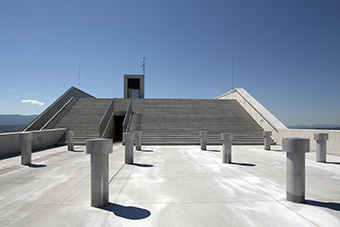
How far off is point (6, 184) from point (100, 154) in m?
3.73

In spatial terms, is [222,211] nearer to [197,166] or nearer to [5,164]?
[197,166]

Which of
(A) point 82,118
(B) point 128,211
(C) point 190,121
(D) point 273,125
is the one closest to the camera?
(B) point 128,211

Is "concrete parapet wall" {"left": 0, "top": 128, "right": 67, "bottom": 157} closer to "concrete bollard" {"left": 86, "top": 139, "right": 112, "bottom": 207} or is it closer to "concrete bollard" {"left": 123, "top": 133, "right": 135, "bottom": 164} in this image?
"concrete bollard" {"left": 123, "top": 133, "right": 135, "bottom": 164}

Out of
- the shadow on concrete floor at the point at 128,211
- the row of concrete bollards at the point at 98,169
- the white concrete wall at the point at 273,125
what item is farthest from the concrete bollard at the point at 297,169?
the white concrete wall at the point at 273,125

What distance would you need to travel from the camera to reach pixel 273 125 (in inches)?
629

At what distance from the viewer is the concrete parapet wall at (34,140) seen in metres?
10.2

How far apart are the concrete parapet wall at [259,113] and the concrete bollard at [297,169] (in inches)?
459

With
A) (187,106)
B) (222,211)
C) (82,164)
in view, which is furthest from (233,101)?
(222,211)

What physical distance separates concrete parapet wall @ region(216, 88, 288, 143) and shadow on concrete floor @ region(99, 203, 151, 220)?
13825mm

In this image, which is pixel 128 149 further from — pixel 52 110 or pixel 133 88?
pixel 133 88

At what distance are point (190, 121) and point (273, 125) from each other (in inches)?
281

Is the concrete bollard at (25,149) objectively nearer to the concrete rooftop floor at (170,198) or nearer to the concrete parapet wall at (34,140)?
the concrete rooftop floor at (170,198)

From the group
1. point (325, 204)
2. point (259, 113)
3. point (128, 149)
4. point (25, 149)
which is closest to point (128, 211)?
point (325, 204)

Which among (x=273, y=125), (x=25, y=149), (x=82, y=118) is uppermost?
(x=82, y=118)
